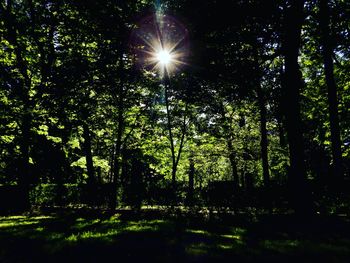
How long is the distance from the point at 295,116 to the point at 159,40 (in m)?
5.75

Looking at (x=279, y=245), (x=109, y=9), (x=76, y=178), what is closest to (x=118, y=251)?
(x=279, y=245)

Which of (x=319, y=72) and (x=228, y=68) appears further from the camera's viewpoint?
(x=319, y=72)

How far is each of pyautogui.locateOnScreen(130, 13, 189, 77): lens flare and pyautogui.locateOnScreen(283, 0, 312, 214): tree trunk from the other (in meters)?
4.08

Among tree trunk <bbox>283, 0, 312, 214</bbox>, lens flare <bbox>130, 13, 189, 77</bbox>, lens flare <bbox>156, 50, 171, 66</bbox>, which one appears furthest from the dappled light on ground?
lens flare <bbox>156, 50, 171, 66</bbox>

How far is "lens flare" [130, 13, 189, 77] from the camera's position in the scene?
334 inches

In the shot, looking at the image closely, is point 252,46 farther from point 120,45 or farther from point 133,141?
point 133,141

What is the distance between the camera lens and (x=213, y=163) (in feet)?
94.0

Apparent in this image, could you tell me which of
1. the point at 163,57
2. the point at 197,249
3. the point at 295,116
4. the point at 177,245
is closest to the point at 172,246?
the point at 177,245

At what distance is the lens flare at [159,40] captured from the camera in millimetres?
8492

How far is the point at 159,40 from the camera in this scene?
9148 millimetres

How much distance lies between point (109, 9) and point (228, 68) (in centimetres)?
423

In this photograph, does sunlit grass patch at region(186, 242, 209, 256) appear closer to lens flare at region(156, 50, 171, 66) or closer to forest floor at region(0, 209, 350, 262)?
forest floor at region(0, 209, 350, 262)

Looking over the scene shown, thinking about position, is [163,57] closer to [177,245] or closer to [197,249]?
[177,245]

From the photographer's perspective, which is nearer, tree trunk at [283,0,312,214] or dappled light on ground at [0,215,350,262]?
→ dappled light on ground at [0,215,350,262]
